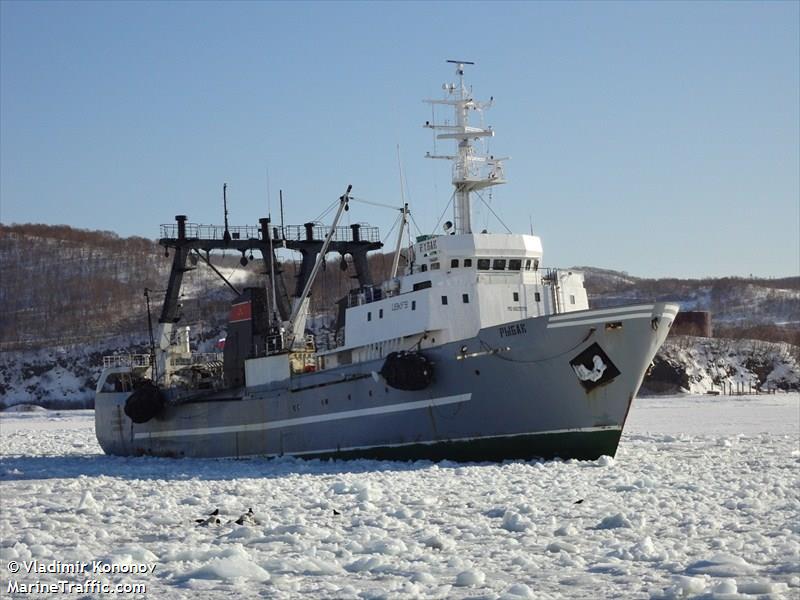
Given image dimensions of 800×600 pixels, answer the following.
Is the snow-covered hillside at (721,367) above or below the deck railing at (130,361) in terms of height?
below

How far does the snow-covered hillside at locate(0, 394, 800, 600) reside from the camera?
9.90m

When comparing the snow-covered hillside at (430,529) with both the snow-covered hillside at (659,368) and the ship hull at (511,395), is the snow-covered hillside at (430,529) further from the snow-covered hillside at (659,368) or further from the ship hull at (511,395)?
the snow-covered hillside at (659,368)

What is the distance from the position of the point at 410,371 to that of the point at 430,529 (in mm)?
8730

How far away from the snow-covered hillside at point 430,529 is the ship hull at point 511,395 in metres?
0.73

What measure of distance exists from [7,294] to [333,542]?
127 m

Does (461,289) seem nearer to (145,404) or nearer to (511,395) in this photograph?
(511,395)

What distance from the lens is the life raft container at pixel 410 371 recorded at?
2169 centimetres

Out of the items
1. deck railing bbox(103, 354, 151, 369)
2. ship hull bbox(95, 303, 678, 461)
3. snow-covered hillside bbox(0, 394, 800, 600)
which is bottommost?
snow-covered hillside bbox(0, 394, 800, 600)

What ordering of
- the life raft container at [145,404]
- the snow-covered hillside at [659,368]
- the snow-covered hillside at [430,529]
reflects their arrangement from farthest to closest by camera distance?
the snow-covered hillside at [659,368]
the life raft container at [145,404]
the snow-covered hillside at [430,529]

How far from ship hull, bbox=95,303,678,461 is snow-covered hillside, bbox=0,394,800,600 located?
2.40 ft

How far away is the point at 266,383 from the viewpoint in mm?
27375

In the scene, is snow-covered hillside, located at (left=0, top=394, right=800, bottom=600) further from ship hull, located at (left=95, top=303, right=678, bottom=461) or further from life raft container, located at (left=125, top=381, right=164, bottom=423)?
life raft container, located at (left=125, top=381, right=164, bottom=423)

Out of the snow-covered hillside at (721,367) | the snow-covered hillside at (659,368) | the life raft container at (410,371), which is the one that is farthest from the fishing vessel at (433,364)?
the snow-covered hillside at (721,367)

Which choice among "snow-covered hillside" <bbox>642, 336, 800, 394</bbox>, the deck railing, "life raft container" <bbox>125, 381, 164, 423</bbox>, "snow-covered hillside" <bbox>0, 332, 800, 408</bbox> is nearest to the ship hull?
"life raft container" <bbox>125, 381, 164, 423</bbox>
